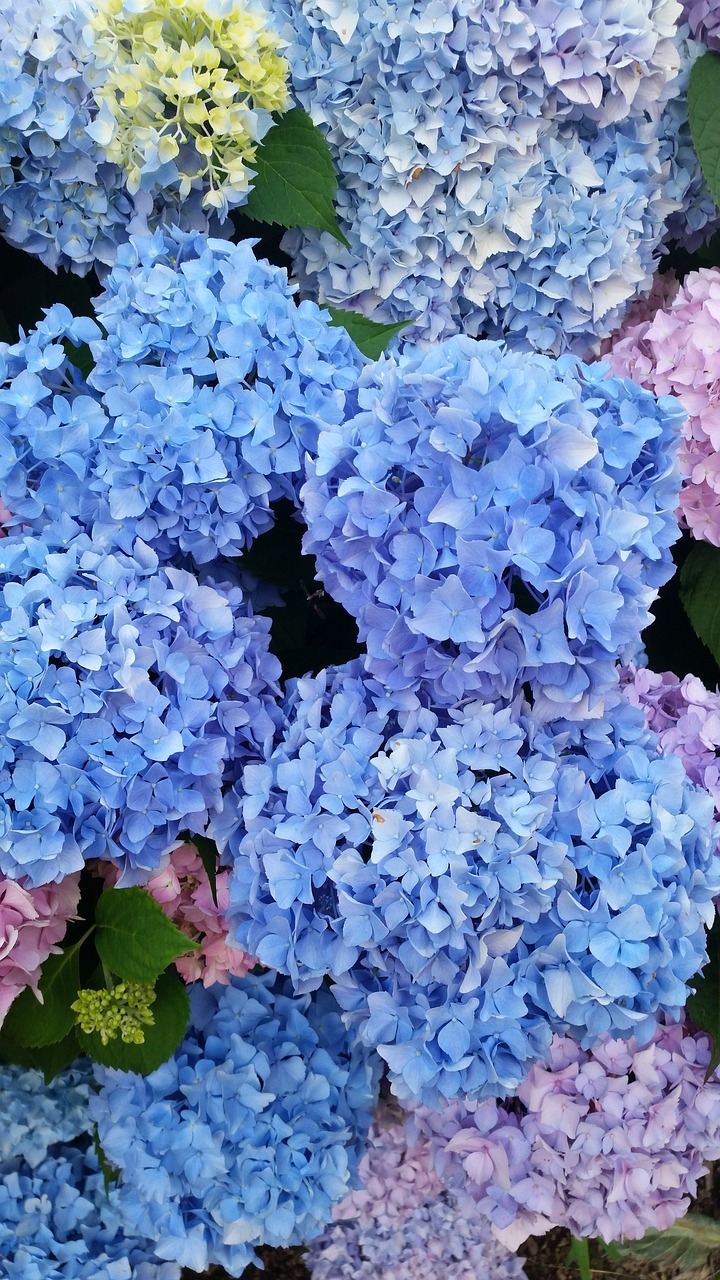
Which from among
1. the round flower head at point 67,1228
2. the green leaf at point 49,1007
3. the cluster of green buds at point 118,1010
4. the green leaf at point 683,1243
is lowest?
the green leaf at point 683,1243

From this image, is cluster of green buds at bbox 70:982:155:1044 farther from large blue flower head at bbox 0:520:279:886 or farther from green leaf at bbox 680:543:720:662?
green leaf at bbox 680:543:720:662

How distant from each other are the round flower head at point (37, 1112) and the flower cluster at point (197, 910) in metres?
0.27

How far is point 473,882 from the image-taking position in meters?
0.71

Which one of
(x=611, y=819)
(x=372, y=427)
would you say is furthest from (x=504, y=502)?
(x=611, y=819)

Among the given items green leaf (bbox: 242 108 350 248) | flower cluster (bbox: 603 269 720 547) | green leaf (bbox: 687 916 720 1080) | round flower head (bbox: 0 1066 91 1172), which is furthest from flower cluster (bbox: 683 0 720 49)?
round flower head (bbox: 0 1066 91 1172)

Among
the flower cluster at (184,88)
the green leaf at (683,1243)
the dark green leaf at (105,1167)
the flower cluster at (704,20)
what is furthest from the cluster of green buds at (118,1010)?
the flower cluster at (704,20)

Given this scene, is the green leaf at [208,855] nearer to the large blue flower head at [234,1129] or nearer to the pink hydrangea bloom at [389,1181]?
the large blue flower head at [234,1129]

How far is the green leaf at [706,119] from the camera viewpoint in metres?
1.06

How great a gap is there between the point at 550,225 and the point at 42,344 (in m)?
0.48

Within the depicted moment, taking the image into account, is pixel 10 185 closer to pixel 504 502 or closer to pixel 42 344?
pixel 42 344

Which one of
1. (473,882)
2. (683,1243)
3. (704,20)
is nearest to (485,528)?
(473,882)

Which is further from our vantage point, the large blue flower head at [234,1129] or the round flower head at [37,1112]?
the round flower head at [37,1112]

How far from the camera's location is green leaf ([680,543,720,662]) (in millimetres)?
1073

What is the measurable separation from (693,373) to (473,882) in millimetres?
564
